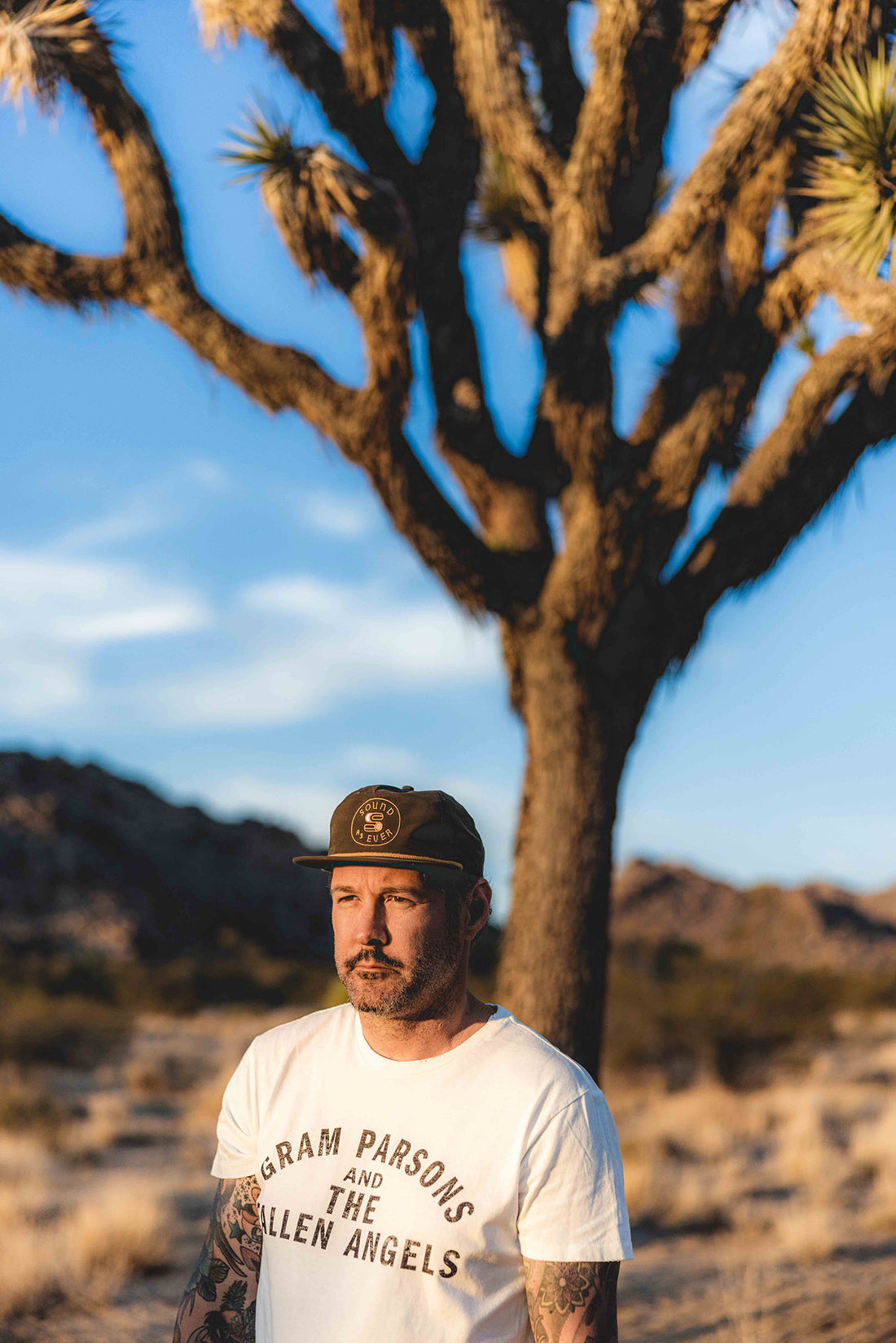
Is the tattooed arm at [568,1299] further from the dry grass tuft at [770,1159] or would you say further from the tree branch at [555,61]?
the dry grass tuft at [770,1159]

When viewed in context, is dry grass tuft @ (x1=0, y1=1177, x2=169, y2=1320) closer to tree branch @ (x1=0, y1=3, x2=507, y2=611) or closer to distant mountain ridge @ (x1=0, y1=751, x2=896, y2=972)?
tree branch @ (x1=0, y1=3, x2=507, y2=611)

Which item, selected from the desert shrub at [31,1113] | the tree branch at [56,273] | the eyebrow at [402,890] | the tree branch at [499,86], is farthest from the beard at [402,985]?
the desert shrub at [31,1113]

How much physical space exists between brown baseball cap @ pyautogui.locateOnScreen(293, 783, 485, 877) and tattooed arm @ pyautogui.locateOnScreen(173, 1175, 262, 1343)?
2.58ft

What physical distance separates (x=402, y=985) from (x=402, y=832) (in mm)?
289

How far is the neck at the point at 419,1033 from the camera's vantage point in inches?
88.0

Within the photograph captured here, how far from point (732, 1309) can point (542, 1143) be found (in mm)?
5459

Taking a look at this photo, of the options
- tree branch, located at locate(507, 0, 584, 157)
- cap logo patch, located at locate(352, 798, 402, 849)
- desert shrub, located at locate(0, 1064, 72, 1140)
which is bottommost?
desert shrub, located at locate(0, 1064, 72, 1140)

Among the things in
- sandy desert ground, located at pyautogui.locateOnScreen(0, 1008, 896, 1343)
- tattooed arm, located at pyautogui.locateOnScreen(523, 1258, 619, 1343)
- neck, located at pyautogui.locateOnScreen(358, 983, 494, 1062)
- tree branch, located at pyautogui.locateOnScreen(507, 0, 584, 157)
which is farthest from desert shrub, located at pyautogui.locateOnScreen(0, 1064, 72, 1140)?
tattooed arm, located at pyautogui.locateOnScreen(523, 1258, 619, 1343)

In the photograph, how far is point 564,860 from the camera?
5656mm

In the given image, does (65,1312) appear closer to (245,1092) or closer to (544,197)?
(245,1092)

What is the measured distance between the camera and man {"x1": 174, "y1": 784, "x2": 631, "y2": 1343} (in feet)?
6.65

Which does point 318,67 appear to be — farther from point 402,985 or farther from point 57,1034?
point 57,1034

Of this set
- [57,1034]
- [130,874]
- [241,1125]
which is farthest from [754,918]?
[241,1125]

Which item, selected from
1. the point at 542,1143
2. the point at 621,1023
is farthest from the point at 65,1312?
the point at 621,1023
